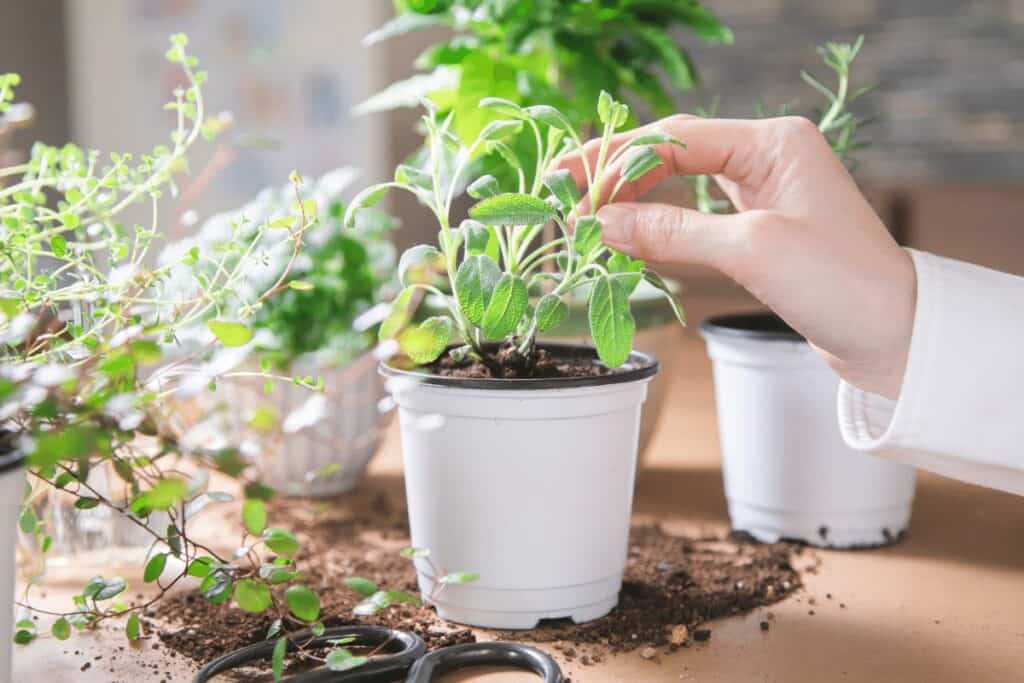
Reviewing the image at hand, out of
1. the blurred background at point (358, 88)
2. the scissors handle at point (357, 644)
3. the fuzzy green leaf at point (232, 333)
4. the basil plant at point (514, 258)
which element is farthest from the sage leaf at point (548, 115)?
the blurred background at point (358, 88)

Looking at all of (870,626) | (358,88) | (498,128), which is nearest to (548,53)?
(498,128)

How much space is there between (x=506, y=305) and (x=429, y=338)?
0.06 meters

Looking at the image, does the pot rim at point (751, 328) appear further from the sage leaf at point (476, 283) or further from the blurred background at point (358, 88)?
the blurred background at point (358, 88)

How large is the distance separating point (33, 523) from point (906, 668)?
21.3 inches

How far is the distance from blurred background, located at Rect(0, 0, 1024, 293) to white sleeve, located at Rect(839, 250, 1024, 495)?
223cm

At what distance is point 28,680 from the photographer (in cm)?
62

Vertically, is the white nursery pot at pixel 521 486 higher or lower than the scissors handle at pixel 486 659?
higher

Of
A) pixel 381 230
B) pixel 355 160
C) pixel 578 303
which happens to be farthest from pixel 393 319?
pixel 355 160

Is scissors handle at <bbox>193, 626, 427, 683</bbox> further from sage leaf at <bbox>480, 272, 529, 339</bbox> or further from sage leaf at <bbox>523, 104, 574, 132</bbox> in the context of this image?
sage leaf at <bbox>523, 104, 574, 132</bbox>

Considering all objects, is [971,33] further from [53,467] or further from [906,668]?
[53,467]

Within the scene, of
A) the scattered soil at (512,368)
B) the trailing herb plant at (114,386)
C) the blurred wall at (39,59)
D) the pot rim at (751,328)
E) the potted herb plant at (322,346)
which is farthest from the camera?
the blurred wall at (39,59)

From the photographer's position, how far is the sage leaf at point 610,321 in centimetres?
64

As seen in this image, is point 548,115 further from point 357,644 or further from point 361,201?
point 357,644

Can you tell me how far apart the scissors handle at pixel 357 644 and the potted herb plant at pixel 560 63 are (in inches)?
16.2
